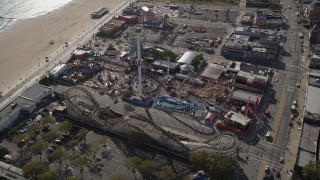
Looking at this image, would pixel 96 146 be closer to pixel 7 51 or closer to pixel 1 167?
pixel 1 167

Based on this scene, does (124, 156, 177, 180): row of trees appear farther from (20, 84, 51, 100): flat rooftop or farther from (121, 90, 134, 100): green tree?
(20, 84, 51, 100): flat rooftop

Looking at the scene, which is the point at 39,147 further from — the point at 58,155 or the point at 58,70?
the point at 58,70

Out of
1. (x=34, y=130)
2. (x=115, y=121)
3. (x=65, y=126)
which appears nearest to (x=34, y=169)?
(x=65, y=126)

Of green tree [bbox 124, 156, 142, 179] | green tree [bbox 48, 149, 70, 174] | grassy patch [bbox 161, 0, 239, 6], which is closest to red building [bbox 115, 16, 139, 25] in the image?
grassy patch [bbox 161, 0, 239, 6]

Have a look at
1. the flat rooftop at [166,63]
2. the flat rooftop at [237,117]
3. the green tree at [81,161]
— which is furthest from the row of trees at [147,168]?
the flat rooftop at [166,63]

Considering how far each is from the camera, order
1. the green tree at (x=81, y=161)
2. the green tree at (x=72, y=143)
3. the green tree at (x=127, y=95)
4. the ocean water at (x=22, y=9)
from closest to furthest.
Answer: the green tree at (x=81, y=161) → the green tree at (x=72, y=143) → the green tree at (x=127, y=95) → the ocean water at (x=22, y=9)

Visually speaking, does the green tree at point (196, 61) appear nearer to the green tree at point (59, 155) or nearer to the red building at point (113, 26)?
the red building at point (113, 26)
